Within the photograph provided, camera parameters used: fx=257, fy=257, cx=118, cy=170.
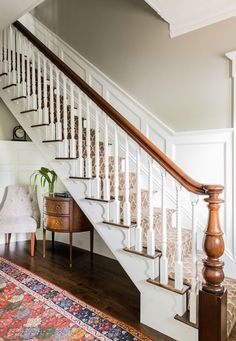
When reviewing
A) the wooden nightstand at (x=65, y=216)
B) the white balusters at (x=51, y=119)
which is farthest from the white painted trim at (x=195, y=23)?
the wooden nightstand at (x=65, y=216)

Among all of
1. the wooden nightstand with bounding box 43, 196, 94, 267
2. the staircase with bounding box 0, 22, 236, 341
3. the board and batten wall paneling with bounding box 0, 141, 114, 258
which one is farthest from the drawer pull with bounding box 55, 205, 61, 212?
the board and batten wall paneling with bounding box 0, 141, 114, 258

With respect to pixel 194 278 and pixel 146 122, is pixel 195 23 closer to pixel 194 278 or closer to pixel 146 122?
pixel 146 122

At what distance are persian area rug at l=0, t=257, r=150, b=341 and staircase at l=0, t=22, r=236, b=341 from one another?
0.29 metres

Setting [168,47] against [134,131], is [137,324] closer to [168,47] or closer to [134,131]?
[134,131]

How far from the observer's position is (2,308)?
2.02 m

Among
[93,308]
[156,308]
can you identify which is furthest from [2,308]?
[156,308]

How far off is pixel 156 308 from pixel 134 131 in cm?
127

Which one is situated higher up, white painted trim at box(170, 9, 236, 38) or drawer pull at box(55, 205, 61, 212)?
white painted trim at box(170, 9, 236, 38)

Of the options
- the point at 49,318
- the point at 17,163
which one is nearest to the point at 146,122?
the point at 17,163

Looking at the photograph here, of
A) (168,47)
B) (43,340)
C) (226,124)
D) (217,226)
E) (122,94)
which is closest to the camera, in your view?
(217,226)

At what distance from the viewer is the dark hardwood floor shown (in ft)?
6.73

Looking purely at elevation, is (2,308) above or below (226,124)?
below

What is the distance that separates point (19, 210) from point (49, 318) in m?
1.92

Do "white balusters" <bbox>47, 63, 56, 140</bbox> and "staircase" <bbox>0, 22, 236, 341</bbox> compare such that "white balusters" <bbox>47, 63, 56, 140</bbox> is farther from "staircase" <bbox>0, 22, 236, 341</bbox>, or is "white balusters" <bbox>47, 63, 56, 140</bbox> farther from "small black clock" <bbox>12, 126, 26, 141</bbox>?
"small black clock" <bbox>12, 126, 26, 141</bbox>
